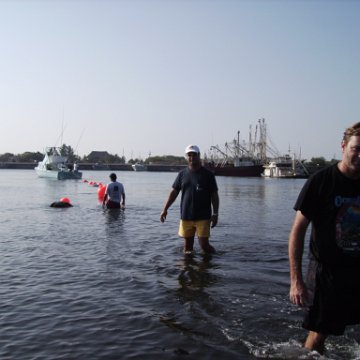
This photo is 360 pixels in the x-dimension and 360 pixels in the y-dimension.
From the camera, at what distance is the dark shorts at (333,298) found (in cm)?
389

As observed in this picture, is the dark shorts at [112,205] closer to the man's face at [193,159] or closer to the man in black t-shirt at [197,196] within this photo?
the man in black t-shirt at [197,196]

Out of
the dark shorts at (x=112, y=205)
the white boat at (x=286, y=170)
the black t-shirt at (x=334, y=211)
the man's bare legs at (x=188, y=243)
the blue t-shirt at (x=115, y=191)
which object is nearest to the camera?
the black t-shirt at (x=334, y=211)

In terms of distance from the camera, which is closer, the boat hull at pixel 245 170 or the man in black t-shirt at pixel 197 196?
the man in black t-shirt at pixel 197 196

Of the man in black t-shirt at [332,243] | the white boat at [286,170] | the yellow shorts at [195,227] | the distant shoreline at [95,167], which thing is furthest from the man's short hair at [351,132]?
the distant shoreline at [95,167]

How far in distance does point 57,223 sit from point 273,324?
12.5 m

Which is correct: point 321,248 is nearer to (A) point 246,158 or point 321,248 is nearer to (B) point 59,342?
(B) point 59,342

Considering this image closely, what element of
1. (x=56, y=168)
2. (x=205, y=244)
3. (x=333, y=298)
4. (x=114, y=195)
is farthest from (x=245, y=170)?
(x=333, y=298)

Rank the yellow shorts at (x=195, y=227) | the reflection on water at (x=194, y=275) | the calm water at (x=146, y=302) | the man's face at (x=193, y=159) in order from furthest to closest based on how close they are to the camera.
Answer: the yellow shorts at (x=195, y=227)
the man's face at (x=193, y=159)
the reflection on water at (x=194, y=275)
the calm water at (x=146, y=302)

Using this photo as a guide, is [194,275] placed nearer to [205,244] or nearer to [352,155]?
[205,244]

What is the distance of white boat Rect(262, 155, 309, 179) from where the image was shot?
104812 millimetres

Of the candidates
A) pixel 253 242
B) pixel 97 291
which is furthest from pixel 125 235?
pixel 97 291

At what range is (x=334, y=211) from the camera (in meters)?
3.81

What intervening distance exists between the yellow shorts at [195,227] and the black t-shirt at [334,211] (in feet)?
16.4

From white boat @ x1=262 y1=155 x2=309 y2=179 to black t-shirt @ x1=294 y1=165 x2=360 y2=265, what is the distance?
102 metres
